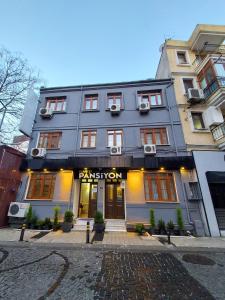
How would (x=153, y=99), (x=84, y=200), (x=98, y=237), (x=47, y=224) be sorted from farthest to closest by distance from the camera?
(x=153, y=99)
(x=84, y=200)
(x=47, y=224)
(x=98, y=237)

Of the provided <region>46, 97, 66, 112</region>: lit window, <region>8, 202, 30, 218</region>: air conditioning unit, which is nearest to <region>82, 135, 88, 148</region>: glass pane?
<region>46, 97, 66, 112</region>: lit window

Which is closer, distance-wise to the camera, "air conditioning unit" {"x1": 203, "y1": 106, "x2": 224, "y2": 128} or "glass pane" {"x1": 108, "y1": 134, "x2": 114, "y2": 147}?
"air conditioning unit" {"x1": 203, "y1": 106, "x2": 224, "y2": 128}

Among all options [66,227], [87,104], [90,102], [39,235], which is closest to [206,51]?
[90,102]

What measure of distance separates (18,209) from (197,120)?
50.5 ft

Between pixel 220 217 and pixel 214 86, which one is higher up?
pixel 214 86

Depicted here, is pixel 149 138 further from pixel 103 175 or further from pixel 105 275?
pixel 105 275

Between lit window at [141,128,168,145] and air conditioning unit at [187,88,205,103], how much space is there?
11.0ft

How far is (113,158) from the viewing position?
34.4ft

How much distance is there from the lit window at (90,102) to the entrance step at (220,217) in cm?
1241

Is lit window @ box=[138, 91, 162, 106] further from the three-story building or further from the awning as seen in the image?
the awning

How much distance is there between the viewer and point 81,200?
37.4 ft

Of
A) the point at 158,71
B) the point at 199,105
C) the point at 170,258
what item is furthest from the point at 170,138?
the point at 158,71

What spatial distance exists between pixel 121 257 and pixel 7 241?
19.2 ft

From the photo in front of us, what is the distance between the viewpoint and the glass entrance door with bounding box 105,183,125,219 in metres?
10.8
